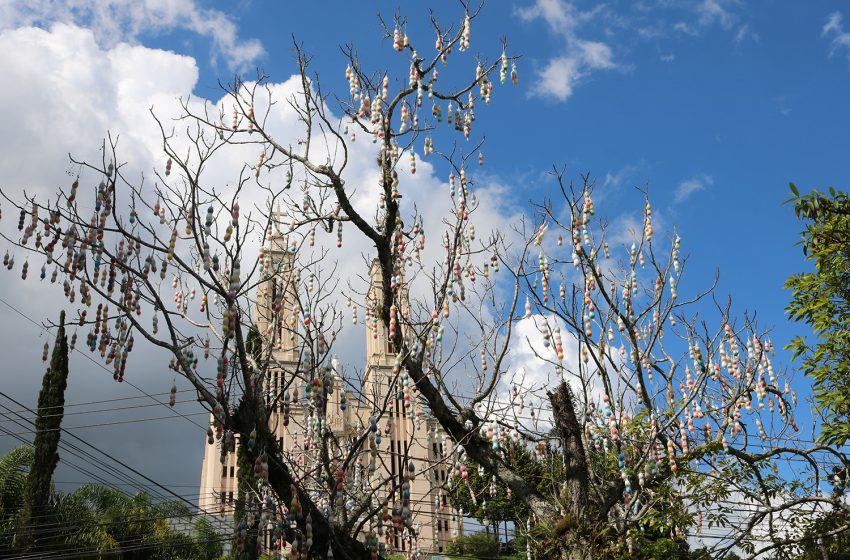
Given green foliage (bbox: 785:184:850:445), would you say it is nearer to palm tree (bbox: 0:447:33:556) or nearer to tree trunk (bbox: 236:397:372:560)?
tree trunk (bbox: 236:397:372:560)

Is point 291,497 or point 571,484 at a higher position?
point 571,484

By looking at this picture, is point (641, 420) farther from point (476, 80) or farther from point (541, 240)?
point (476, 80)

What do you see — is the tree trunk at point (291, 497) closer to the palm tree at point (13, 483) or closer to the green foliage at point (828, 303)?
the green foliage at point (828, 303)

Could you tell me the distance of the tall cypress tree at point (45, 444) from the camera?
16.8 meters

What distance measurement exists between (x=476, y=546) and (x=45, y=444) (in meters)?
20.0

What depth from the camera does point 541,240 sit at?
27.2ft

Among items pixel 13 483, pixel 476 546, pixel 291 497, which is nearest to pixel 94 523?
pixel 13 483

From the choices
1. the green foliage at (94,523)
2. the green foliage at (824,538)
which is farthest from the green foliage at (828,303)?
the green foliage at (94,523)

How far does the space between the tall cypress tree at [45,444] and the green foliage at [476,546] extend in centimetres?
1752

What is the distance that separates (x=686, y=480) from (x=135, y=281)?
6498 mm

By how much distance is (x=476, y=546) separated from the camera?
3212 centimetres

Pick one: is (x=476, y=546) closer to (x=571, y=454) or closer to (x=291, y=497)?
(x=571, y=454)

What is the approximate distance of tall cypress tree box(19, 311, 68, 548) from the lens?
16.8m

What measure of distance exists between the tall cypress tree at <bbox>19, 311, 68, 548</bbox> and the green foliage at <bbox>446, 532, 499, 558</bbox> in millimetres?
17519
